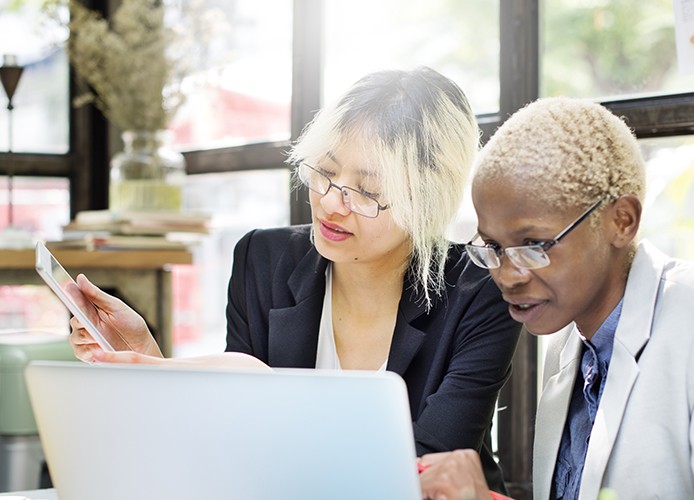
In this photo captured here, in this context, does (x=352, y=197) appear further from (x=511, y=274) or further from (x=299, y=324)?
(x=511, y=274)

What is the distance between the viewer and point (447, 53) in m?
2.43

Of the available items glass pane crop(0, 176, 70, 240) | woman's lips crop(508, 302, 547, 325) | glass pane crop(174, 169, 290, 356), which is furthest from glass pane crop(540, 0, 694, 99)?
glass pane crop(0, 176, 70, 240)

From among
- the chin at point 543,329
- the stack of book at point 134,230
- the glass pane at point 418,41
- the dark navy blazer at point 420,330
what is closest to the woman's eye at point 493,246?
the chin at point 543,329

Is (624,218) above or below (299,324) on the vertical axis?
above

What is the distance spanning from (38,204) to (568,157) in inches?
112

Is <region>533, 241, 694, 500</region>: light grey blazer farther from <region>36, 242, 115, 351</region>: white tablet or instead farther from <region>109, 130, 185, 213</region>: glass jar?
<region>109, 130, 185, 213</region>: glass jar

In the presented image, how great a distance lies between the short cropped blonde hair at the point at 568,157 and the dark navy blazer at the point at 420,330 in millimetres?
432

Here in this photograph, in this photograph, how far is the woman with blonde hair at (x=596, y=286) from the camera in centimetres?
113

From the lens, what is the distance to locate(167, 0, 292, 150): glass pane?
309 cm

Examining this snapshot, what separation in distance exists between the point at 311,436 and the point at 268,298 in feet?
3.54

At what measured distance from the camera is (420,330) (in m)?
1.69

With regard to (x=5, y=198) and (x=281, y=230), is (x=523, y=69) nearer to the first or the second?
(x=281, y=230)

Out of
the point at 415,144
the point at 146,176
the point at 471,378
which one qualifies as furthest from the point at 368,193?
the point at 146,176

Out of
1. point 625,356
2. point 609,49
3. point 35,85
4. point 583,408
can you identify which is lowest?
point 583,408
